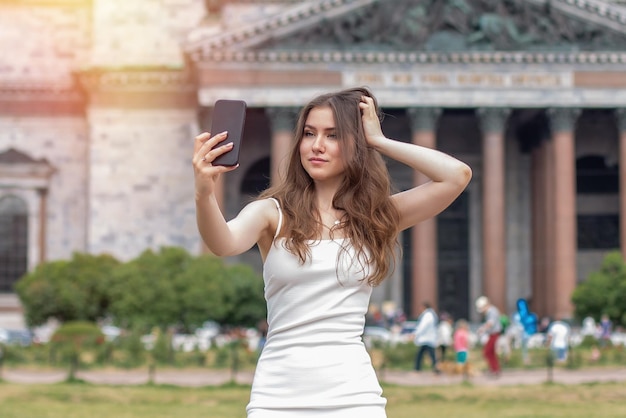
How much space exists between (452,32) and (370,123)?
151ft

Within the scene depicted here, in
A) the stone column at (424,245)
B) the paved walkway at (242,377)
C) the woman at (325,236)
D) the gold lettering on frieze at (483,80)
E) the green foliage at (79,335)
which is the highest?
the gold lettering on frieze at (483,80)

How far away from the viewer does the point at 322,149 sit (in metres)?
5.32

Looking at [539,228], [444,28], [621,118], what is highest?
[444,28]

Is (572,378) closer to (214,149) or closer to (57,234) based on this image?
(214,149)

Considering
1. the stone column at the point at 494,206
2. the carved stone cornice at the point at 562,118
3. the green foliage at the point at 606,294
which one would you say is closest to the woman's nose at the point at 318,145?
the green foliage at the point at 606,294

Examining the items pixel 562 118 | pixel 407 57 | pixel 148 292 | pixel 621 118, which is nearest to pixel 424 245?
pixel 407 57

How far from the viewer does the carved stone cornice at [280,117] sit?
1978 inches

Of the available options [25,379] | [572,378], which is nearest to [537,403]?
[572,378]

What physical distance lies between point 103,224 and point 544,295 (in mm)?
20144

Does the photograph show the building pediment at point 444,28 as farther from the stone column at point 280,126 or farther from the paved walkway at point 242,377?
the paved walkway at point 242,377

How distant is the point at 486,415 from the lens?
19828 mm

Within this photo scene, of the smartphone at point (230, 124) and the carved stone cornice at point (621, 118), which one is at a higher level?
the carved stone cornice at point (621, 118)

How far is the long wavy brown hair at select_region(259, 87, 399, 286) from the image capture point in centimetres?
521

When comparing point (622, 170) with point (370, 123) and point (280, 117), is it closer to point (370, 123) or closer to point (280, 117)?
point (280, 117)
